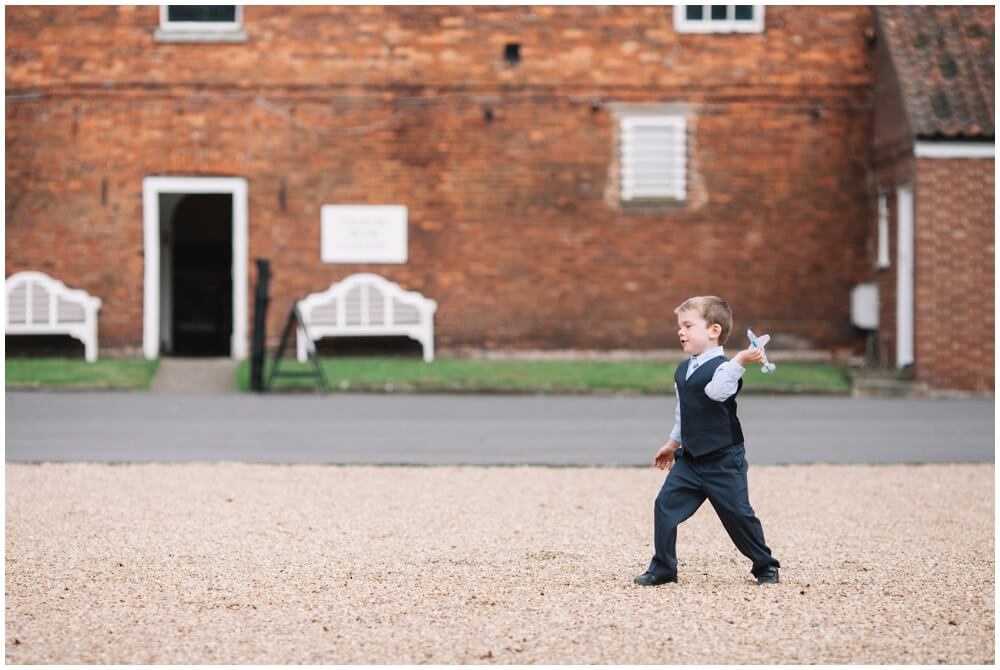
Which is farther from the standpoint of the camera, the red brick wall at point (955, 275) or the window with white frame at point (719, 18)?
the window with white frame at point (719, 18)

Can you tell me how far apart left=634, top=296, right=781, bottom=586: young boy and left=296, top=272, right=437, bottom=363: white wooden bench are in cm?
1310

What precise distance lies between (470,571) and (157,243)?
46.2ft

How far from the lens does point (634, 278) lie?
19.7m

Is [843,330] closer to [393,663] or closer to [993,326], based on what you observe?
[993,326]

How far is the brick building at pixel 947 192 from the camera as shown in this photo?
17.6 metres

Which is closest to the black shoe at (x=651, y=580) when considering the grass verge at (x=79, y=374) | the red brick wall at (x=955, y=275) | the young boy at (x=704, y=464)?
the young boy at (x=704, y=464)

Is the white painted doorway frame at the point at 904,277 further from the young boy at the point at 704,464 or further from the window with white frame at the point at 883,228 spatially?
the young boy at the point at 704,464

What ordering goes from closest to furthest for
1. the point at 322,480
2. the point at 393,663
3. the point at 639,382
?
the point at 393,663, the point at 322,480, the point at 639,382

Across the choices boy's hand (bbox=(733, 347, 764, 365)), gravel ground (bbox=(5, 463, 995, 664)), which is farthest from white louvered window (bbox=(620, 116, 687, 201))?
boy's hand (bbox=(733, 347, 764, 365))

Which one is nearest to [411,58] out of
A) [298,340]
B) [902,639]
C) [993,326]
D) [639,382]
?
[298,340]

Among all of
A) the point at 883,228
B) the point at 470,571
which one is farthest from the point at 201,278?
the point at 470,571

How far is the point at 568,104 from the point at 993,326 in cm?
622

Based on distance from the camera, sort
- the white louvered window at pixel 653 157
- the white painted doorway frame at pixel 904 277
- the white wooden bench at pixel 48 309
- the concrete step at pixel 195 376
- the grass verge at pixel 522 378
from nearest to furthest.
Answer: the grass verge at pixel 522 378 → the concrete step at pixel 195 376 → the white painted doorway frame at pixel 904 277 → the white wooden bench at pixel 48 309 → the white louvered window at pixel 653 157

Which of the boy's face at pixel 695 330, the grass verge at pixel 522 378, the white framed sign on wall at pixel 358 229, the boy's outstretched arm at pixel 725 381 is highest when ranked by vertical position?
the white framed sign on wall at pixel 358 229
